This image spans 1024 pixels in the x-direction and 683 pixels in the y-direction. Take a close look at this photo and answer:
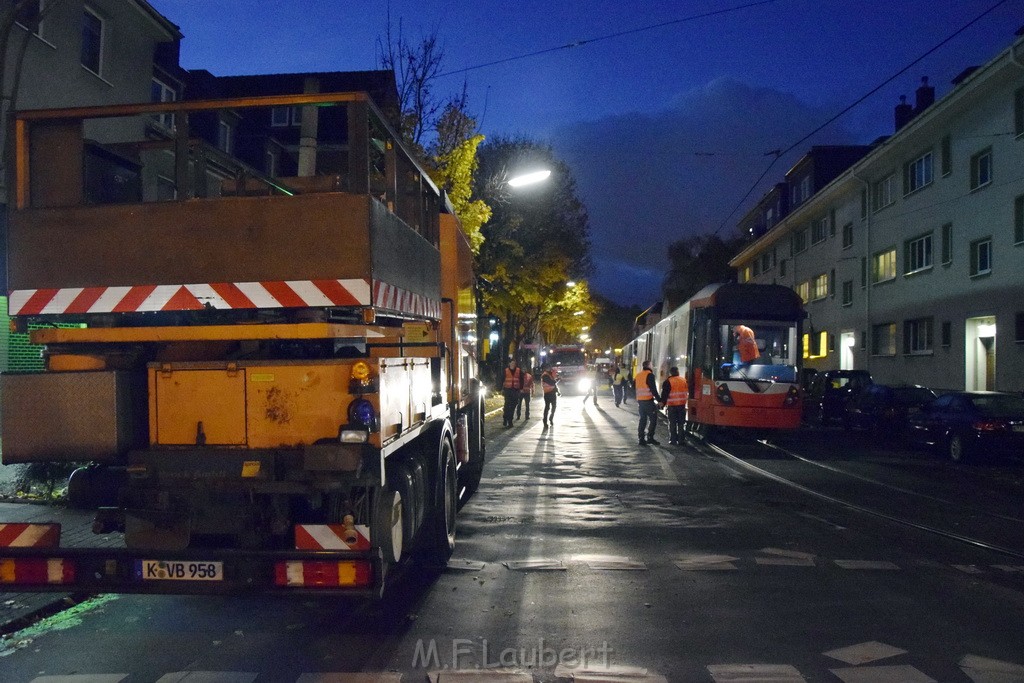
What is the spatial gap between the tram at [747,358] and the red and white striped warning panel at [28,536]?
14.4 metres

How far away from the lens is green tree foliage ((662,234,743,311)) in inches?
2719

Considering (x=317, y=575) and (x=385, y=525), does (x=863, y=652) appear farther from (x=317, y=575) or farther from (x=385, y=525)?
(x=317, y=575)

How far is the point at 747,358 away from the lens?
58.4 ft

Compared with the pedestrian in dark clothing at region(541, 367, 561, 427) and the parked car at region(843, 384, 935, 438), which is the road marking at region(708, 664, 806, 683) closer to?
the parked car at region(843, 384, 935, 438)

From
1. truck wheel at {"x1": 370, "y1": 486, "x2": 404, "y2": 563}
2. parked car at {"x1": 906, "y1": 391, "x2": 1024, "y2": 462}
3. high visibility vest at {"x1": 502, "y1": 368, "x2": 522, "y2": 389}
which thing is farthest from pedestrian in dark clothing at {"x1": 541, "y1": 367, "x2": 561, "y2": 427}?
truck wheel at {"x1": 370, "y1": 486, "x2": 404, "y2": 563}

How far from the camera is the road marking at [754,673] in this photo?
15.3 feet

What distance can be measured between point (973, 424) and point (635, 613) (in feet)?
39.3

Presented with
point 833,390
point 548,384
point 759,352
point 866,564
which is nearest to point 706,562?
point 866,564

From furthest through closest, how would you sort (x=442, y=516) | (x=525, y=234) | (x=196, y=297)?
(x=525, y=234), (x=442, y=516), (x=196, y=297)

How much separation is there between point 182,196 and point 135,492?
190cm

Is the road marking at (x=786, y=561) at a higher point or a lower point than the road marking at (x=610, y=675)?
lower

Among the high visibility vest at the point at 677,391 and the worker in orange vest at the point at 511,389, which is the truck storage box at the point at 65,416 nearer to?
the high visibility vest at the point at 677,391

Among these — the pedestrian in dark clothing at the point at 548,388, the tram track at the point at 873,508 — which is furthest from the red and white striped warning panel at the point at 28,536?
the pedestrian in dark clothing at the point at 548,388

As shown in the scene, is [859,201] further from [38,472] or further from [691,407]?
[38,472]
